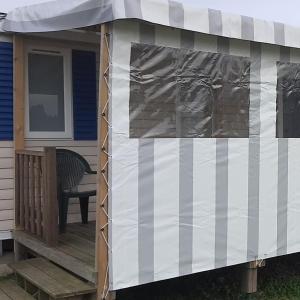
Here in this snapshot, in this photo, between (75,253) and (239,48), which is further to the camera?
(239,48)

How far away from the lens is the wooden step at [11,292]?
4320 millimetres

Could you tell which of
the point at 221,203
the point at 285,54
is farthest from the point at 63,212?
the point at 285,54

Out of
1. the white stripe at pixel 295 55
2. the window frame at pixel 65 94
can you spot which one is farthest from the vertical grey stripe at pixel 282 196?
the window frame at pixel 65 94

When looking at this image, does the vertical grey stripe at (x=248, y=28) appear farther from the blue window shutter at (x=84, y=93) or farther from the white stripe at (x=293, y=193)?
the blue window shutter at (x=84, y=93)

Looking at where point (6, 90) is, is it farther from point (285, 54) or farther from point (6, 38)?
point (285, 54)

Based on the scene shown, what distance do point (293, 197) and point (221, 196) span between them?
94 cm

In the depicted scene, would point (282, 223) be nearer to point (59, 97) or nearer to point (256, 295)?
point (256, 295)

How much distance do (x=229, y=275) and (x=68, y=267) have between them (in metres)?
2.02

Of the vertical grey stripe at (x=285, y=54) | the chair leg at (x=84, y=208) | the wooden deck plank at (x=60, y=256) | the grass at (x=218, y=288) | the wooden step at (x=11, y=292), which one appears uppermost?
the vertical grey stripe at (x=285, y=54)

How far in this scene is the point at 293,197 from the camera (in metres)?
5.07

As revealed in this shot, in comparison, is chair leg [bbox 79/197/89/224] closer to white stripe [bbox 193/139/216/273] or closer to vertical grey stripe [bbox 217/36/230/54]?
white stripe [bbox 193/139/216/273]

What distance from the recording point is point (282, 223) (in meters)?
4.98

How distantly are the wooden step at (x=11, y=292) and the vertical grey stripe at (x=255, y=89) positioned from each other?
2.36 meters

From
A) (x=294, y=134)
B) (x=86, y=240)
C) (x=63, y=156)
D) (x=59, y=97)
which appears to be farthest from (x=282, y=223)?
(x=59, y=97)
